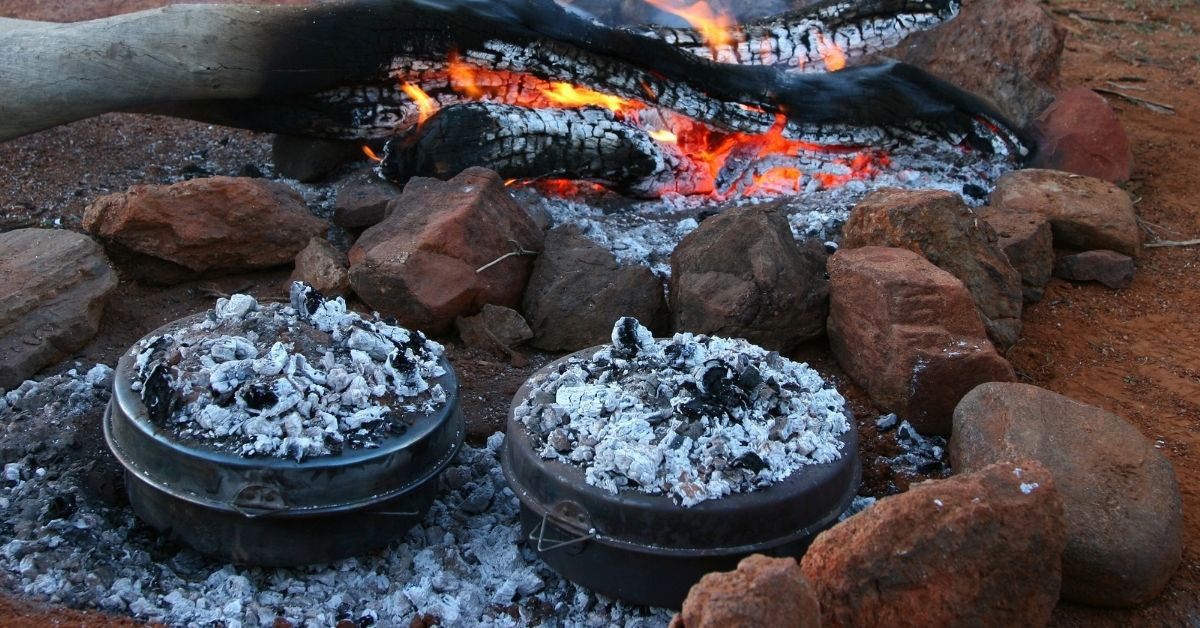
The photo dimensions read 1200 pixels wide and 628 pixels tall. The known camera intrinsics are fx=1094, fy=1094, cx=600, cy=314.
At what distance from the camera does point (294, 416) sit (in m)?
3.17

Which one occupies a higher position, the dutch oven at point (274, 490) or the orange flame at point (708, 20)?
the orange flame at point (708, 20)

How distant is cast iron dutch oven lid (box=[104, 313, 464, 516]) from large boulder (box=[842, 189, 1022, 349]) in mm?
2208

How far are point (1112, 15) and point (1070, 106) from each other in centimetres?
471

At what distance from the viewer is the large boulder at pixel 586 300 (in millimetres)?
4641

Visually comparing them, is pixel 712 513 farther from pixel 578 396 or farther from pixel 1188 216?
pixel 1188 216

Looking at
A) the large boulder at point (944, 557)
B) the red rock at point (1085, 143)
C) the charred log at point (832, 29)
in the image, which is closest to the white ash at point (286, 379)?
the large boulder at point (944, 557)

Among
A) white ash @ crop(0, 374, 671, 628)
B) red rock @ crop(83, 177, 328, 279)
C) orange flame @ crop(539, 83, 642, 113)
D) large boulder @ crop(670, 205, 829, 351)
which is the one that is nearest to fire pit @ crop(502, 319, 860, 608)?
white ash @ crop(0, 374, 671, 628)

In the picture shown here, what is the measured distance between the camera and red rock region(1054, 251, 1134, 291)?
529cm

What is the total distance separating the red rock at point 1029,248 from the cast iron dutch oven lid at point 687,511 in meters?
2.31

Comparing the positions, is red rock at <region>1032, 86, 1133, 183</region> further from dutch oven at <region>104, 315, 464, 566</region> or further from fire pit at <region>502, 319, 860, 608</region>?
dutch oven at <region>104, 315, 464, 566</region>

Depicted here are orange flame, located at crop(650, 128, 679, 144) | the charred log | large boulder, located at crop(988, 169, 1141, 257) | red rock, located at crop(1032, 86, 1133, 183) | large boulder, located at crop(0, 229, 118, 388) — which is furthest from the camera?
the charred log

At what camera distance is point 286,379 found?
326 centimetres

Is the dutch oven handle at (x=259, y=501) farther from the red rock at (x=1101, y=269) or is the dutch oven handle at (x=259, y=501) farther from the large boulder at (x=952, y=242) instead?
the red rock at (x=1101, y=269)

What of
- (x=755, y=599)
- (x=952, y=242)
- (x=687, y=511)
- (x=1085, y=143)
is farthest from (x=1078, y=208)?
(x=755, y=599)
